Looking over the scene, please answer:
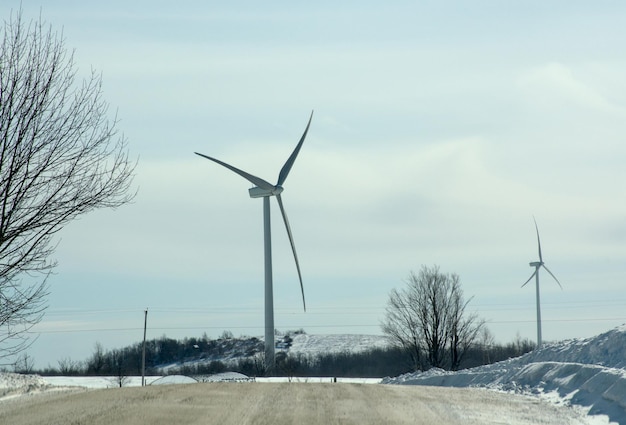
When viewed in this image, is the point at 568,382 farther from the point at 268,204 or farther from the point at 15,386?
the point at 268,204

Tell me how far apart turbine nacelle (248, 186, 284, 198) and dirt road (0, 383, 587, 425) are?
36.8 meters

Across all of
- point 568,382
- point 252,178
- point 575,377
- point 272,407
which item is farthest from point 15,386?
point 252,178

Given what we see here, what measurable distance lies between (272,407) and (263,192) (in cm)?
4249

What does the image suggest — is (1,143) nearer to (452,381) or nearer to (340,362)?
(452,381)

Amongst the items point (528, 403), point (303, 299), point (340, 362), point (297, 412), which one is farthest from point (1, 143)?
point (340, 362)

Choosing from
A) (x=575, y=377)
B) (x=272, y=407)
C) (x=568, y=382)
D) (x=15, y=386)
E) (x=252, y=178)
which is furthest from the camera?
(x=252, y=178)

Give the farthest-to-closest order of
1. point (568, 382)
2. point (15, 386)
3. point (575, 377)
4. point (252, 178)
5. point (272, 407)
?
point (252, 178) < point (15, 386) < point (575, 377) < point (568, 382) < point (272, 407)

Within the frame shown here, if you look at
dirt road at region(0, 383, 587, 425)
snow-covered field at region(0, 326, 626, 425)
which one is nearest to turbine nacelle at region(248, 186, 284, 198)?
snow-covered field at region(0, 326, 626, 425)

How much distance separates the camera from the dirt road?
15.5m

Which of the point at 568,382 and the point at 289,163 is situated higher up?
the point at 289,163

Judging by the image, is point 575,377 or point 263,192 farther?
point 263,192

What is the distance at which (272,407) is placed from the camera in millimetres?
17141

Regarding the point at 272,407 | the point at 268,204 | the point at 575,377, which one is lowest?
the point at 272,407

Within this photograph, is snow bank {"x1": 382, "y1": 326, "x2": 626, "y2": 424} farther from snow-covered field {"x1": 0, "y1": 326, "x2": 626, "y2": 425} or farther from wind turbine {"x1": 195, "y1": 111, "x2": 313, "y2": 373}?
wind turbine {"x1": 195, "y1": 111, "x2": 313, "y2": 373}
